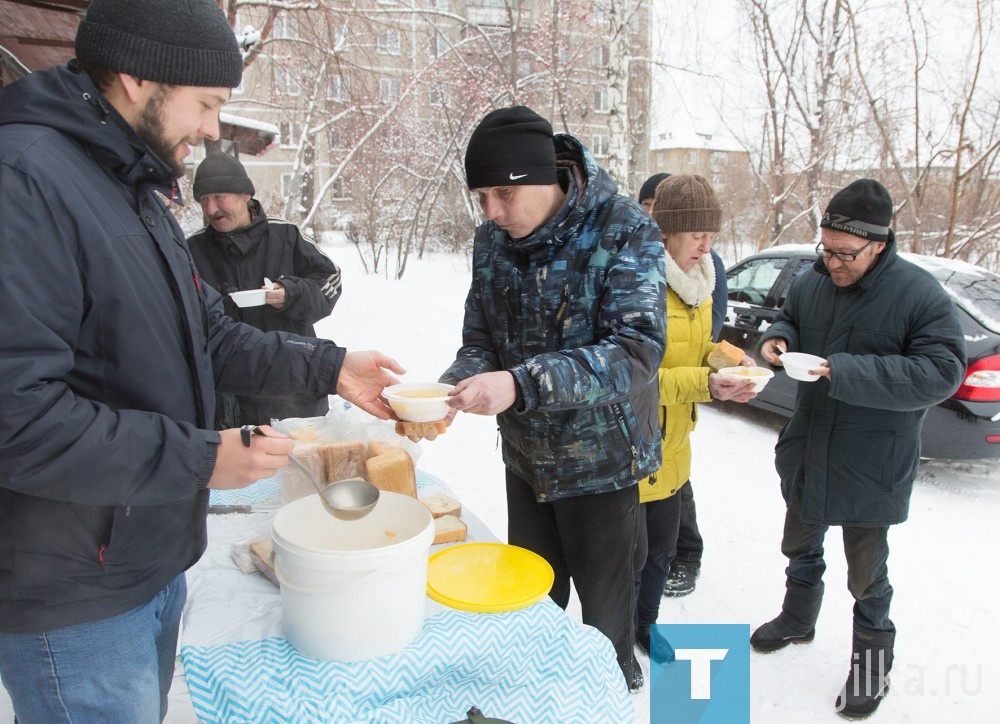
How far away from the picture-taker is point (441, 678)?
1.52 m

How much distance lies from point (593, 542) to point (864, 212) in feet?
5.79

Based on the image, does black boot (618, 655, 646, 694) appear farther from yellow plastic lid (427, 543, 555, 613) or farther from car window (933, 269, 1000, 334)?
car window (933, 269, 1000, 334)

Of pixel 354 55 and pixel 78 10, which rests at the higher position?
pixel 354 55

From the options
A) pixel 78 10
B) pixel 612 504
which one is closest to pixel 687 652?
pixel 612 504

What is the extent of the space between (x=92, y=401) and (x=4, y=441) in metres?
0.16

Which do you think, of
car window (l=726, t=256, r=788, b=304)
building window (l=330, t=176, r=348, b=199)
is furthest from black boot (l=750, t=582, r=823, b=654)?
building window (l=330, t=176, r=348, b=199)

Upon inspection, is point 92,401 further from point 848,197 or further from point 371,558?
point 848,197

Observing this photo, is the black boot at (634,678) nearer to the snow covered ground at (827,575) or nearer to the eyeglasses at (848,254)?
the snow covered ground at (827,575)

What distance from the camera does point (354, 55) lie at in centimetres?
1263

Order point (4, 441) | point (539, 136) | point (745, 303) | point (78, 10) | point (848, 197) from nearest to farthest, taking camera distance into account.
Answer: point (4, 441)
point (539, 136)
point (848, 197)
point (78, 10)
point (745, 303)

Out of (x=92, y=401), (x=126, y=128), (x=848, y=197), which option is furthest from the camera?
(x=848, y=197)

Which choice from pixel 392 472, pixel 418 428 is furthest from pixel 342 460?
pixel 418 428

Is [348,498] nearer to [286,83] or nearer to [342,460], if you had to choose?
[342,460]

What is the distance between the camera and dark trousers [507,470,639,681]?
213cm
